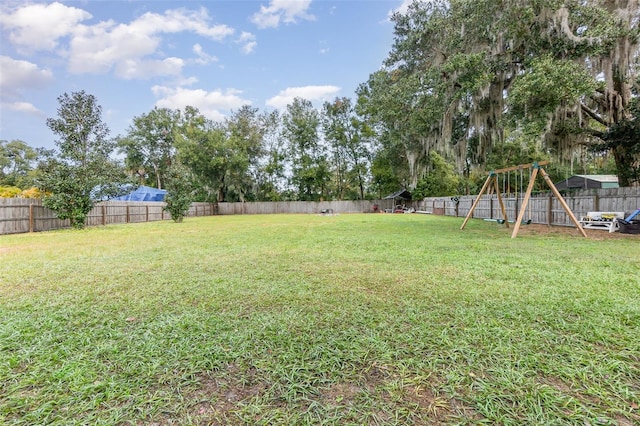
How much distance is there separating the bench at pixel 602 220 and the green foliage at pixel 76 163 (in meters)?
15.9

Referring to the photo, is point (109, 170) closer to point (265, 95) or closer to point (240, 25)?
point (240, 25)

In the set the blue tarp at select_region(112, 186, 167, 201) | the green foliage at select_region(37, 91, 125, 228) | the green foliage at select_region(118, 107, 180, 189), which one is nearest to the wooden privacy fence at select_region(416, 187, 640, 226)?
the green foliage at select_region(37, 91, 125, 228)

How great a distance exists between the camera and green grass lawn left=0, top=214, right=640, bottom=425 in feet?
4.19

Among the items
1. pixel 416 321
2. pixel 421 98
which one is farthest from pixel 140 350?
pixel 421 98

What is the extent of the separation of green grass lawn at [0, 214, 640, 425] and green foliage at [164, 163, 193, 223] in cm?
1149

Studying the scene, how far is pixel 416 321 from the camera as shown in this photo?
2.15 metres

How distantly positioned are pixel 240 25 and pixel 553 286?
12.4 meters

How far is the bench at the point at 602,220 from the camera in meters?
7.22

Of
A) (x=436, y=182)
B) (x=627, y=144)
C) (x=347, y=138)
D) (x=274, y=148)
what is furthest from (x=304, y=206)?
(x=627, y=144)

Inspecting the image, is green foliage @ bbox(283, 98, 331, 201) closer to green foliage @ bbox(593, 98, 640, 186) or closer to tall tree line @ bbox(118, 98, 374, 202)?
tall tree line @ bbox(118, 98, 374, 202)

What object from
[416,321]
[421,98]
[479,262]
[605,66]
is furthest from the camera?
[421,98]

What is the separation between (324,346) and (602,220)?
9.44 metres

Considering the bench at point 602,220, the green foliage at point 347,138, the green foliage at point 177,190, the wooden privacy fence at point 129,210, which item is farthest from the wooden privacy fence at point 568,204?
the green foliage at point 347,138

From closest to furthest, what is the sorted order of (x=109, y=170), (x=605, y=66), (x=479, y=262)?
(x=479, y=262) < (x=605, y=66) < (x=109, y=170)
